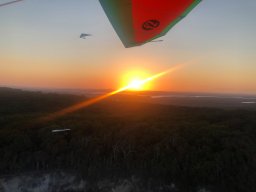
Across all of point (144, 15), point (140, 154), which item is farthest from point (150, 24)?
point (140, 154)

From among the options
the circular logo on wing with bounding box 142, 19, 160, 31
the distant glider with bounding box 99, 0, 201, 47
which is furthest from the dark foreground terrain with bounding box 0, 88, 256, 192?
the circular logo on wing with bounding box 142, 19, 160, 31

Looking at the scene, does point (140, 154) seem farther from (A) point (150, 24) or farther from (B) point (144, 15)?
(B) point (144, 15)

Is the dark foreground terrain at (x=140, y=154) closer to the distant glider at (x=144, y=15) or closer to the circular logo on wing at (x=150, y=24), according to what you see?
the distant glider at (x=144, y=15)

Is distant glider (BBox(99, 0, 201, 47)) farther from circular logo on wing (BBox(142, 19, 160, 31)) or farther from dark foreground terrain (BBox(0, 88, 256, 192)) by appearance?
dark foreground terrain (BBox(0, 88, 256, 192))

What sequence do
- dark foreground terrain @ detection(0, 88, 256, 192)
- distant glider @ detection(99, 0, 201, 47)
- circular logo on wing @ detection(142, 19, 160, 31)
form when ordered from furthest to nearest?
dark foreground terrain @ detection(0, 88, 256, 192) < circular logo on wing @ detection(142, 19, 160, 31) < distant glider @ detection(99, 0, 201, 47)

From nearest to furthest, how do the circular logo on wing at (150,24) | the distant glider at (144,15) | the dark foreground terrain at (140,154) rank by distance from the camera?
1. the distant glider at (144,15)
2. the circular logo on wing at (150,24)
3. the dark foreground terrain at (140,154)

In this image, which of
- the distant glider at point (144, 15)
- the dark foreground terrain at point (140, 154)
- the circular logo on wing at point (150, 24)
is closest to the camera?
the distant glider at point (144, 15)

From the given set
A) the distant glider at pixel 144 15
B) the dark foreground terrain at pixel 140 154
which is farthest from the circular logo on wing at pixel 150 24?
the dark foreground terrain at pixel 140 154
